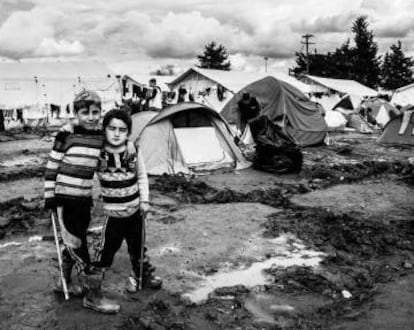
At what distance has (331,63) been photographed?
56.7 metres

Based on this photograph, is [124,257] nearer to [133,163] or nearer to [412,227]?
[133,163]

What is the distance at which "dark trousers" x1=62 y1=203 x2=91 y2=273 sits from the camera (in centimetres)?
352

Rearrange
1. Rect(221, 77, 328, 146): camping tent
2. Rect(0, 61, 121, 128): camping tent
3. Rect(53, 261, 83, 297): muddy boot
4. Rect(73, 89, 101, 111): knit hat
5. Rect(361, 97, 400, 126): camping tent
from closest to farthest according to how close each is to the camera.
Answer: Rect(73, 89, 101, 111): knit hat, Rect(53, 261, 83, 297): muddy boot, Rect(221, 77, 328, 146): camping tent, Rect(361, 97, 400, 126): camping tent, Rect(0, 61, 121, 128): camping tent

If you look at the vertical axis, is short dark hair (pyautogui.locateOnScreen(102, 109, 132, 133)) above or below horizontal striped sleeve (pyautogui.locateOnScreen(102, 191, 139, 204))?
above

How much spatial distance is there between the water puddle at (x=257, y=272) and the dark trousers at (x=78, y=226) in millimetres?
960

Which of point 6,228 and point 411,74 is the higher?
point 411,74

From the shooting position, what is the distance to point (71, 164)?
3.43 metres

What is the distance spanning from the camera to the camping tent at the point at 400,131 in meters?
15.6

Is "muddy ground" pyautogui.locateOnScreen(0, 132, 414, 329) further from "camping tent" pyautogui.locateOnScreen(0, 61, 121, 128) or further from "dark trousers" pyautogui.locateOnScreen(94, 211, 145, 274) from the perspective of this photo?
"camping tent" pyautogui.locateOnScreen(0, 61, 121, 128)

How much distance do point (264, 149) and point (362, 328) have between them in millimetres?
6960

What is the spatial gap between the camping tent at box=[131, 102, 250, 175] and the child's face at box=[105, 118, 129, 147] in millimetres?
6114

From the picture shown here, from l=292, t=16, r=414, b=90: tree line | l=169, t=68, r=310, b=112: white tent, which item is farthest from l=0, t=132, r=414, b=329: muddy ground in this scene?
l=292, t=16, r=414, b=90: tree line

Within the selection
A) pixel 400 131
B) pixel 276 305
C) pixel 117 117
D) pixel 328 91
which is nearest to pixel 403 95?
pixel 328 91

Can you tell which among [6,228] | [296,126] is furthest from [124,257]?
[296,126]
